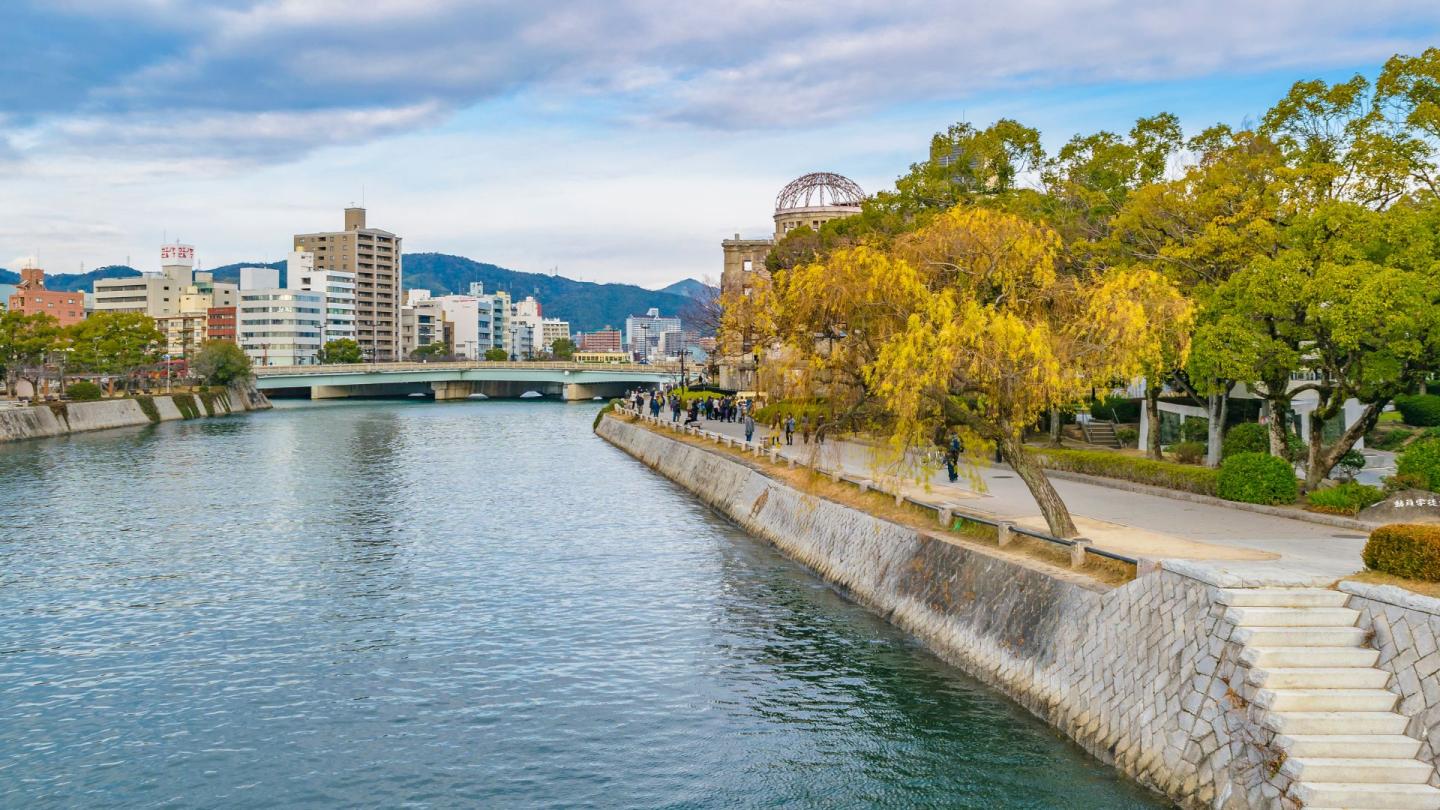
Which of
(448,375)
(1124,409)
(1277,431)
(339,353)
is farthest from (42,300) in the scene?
(1277,431)

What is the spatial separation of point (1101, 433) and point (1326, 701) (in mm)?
36167

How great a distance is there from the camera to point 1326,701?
14.6m

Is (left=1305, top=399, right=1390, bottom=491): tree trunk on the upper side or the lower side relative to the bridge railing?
lower

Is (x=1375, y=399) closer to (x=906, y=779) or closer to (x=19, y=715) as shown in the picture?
(x=906, y=779)

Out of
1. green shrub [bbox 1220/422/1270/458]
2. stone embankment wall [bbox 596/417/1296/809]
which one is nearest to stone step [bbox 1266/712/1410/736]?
stone embankment wall [bbox 596/417/1296/809]

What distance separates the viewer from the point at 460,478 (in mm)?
57281

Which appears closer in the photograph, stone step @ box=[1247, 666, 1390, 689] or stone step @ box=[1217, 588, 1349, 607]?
stone step @ box=[1247, 666, 1390, 689]

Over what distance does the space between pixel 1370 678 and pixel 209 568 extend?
30540 millimetres

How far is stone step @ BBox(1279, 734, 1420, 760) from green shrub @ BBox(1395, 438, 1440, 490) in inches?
574

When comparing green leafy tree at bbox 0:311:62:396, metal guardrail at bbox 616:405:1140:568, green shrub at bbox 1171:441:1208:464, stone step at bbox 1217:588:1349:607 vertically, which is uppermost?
green leafy tree at bbox 0:311:62:396

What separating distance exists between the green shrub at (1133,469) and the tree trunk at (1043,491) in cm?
903

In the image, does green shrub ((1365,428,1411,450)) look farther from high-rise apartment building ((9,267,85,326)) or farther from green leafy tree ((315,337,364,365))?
high-rise apartment building ((9,267,85,326))

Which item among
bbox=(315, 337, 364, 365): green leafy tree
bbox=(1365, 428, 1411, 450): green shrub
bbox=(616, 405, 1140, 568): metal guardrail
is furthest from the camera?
bbox=(315, 337, 364, 365): green leafy tree

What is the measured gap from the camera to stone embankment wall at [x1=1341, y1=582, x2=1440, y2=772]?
46.1 ft
